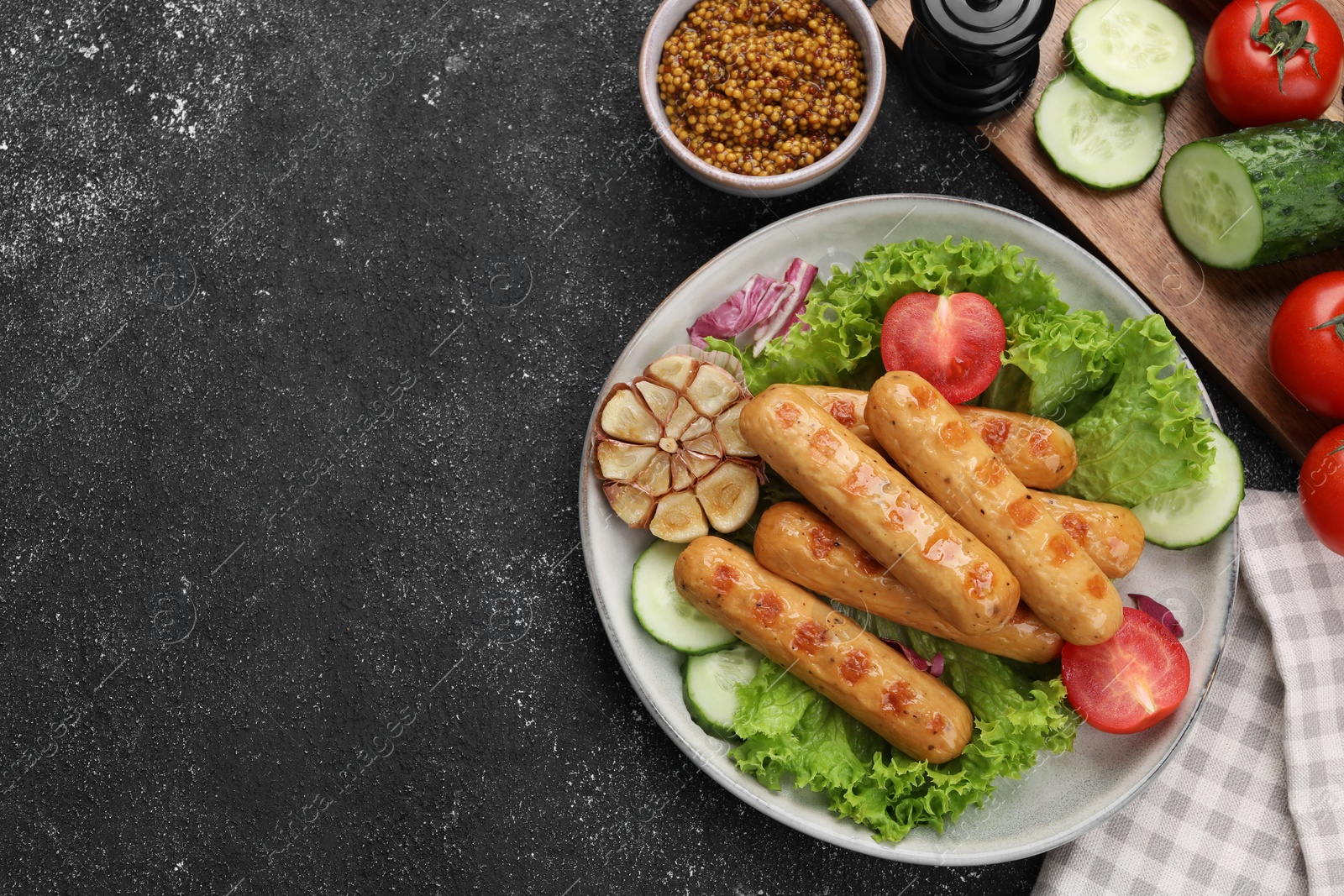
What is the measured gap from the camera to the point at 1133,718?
2.50 m

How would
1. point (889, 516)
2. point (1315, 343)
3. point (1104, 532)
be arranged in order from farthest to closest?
1. point (1315, 343)
2. point (1104, 532)
3. point (889, 516)

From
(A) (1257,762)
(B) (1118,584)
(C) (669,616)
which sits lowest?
(A) (1257,762)

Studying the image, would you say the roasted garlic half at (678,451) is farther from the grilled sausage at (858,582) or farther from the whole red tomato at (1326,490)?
the whole red tomato at (1326,490)

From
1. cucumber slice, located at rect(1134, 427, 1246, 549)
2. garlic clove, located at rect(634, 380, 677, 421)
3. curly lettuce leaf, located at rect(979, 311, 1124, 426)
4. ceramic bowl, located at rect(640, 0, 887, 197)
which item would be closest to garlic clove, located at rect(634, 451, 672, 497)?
garlic clove, located at rect(634, 380, 677, 421)

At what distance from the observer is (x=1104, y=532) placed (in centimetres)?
246

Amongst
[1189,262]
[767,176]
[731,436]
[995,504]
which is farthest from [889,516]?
[1189,262]

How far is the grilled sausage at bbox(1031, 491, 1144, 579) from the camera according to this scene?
246cm

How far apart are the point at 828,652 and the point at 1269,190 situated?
170 cm

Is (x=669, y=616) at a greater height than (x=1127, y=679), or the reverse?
(x=1127, y=679)

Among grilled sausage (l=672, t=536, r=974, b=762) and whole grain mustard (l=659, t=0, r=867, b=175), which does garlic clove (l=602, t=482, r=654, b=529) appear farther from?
whole grain mustard (l=659, t=0, r=867, b=175)

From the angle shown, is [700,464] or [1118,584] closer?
[700,464]

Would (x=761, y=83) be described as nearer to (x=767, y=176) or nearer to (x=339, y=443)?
(x=767, y=176)

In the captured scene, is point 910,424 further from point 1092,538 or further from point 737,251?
point 737,251

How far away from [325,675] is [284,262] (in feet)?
4.28
